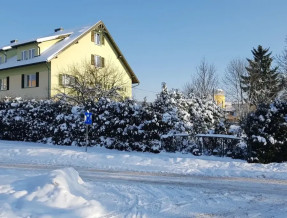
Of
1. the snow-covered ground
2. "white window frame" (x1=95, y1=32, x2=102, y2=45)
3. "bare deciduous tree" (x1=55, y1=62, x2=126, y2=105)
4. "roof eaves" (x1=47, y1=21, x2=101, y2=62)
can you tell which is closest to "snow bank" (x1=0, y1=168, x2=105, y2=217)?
the snow-covered ground

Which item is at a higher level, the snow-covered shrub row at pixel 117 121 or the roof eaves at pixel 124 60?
the roof eaves at pixel 124 60

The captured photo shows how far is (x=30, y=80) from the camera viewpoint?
107 ft

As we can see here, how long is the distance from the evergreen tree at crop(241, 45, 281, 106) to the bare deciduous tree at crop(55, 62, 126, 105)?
43.8 feet

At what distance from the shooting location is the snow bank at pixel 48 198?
5844 mm

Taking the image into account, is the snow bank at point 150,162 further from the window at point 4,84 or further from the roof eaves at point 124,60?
the roof eaves at point 124,60

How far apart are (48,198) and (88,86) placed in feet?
62.5

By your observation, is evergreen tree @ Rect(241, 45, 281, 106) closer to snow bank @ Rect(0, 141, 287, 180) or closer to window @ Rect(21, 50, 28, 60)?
snow bank @ Rect(0, 141, 287, 180)

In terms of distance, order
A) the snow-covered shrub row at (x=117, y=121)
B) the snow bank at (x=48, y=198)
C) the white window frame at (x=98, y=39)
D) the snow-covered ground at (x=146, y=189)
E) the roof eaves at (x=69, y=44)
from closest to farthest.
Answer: the snow bank at (x=48, y=198) < the snow-covered ground at (x=146, y=189) < the snow-covered shrub row at (x=117, y=121) < the roof eaves at (x=69, y=44) < the white window frame at (x=98, y=39)

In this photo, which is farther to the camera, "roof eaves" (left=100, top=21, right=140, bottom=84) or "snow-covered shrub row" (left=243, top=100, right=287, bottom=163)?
"roof eaves" (left=100, top=21, right=140, bottom=84)

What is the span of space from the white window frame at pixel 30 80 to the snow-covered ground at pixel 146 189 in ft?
64.8

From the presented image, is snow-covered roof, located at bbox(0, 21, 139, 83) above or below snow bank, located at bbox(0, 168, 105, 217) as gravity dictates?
above

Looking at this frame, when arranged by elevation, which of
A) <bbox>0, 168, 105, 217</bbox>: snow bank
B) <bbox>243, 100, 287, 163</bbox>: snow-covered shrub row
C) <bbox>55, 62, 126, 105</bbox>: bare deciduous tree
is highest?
<bbox>55, 62, 126, 105</bbox>: bare deciduous tree

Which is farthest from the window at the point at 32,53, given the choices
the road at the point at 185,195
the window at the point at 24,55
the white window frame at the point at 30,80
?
the road at the point at 185,195

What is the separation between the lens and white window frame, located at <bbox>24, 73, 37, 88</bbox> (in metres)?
32.0
